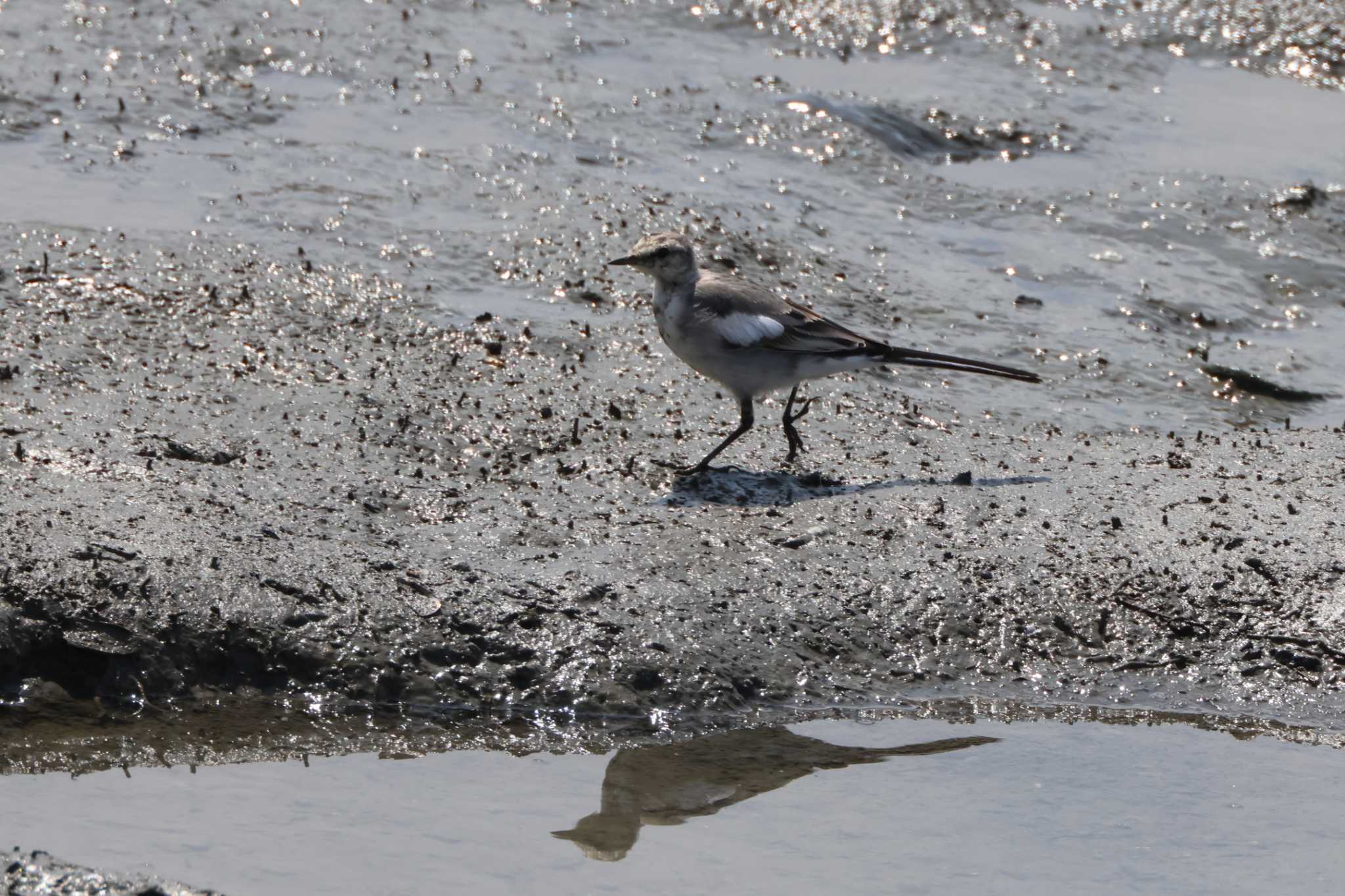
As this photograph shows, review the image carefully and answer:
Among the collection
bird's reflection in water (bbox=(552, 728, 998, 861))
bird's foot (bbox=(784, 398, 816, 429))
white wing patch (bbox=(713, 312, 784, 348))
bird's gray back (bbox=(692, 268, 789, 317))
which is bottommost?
bird's reflection in water (bbox=(552, 728, 998, 861))

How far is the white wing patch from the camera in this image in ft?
19.5

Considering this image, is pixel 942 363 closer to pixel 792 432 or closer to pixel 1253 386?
pixel 792 432

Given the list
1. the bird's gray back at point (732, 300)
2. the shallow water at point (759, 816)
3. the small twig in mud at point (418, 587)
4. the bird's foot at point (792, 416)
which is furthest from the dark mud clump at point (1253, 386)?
the small twig in mud at point (418, 587)

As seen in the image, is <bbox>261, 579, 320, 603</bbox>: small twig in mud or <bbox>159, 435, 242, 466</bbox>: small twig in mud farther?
<bbox>159, 435, 242, 466</bbox>: small twig in mud

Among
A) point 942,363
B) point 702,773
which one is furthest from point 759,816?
point 942,363

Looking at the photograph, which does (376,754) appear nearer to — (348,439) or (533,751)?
(533,751)

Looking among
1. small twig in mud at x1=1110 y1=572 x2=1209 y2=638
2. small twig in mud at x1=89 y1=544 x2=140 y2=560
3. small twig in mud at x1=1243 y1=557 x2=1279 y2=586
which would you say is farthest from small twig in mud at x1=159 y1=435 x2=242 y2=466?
small twig in mud at x1=1243 y1=557 x2=1279 y2=586

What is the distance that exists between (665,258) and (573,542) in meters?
1.56

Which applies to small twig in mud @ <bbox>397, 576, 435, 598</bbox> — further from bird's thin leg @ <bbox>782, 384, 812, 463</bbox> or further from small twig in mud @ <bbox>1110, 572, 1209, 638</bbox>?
small twig in mud @ <bbox>1110, 572, 1209, 638</bbox>

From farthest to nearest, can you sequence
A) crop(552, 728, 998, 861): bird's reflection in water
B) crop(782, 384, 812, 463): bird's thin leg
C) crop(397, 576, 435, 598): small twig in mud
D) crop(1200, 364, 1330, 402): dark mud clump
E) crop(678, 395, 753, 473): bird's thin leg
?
crop(1200, 364, 1330, 402): dark mud clump < crop(782, 384, 812, 463): bird's thin leg < crop(678, 395, 753, 473): bird's thin leg < crop(397, 576, 435, 598): small twig in mud < crop(552, 728, 998, 861): bird's reflection in water

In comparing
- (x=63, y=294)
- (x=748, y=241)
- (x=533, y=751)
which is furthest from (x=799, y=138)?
(x=533, y=751)

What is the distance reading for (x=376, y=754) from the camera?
4.31 metres

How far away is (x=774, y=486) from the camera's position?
578cm

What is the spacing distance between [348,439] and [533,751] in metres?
1.84
